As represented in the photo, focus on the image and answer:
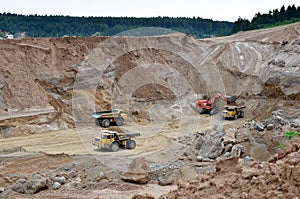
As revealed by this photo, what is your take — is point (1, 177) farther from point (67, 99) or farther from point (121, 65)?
point (121, 65)

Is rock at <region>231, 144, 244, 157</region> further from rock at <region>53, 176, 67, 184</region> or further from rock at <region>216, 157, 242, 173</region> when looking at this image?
rock at <region>216, 157, 242, 173</region>

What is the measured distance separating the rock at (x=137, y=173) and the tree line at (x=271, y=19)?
4349cm

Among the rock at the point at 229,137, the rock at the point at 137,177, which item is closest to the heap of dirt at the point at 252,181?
the rock at the point at 137,177

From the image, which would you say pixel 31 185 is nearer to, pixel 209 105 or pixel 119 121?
pixel 119 121

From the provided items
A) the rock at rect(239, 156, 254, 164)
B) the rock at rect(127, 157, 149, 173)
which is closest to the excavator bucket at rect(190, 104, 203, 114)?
the rock at rect(239, 156, 254, 164)

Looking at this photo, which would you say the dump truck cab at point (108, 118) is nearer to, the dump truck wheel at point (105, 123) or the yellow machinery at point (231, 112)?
the dump truck wheel at point (105, 123)

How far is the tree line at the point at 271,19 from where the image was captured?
53.3 m

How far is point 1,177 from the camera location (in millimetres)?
12977

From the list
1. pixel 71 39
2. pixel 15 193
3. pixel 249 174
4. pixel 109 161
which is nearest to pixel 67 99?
pixel 71 39

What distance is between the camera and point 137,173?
12.6m

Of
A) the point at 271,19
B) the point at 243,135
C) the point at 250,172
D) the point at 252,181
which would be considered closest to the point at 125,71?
the point at 243,135

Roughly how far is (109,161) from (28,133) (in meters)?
7.09

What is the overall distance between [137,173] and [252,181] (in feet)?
22.9

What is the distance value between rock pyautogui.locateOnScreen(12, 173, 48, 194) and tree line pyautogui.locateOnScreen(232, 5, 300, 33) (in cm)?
4569
